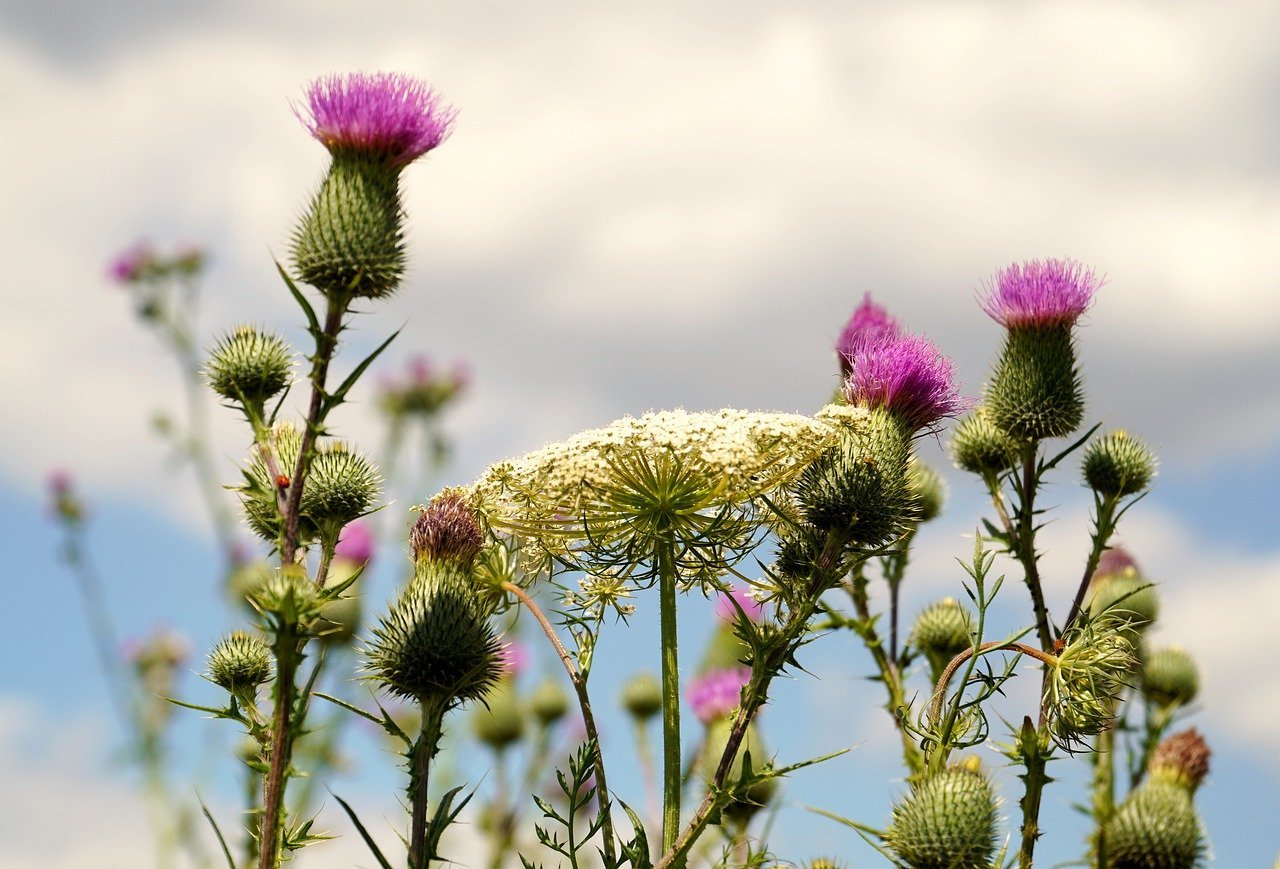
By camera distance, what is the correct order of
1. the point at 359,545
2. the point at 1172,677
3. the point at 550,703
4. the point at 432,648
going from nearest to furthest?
the point at 432,648
the point at 359,545
the point at 550,703
the point at 1172,677

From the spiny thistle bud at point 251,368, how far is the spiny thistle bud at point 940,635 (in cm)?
411

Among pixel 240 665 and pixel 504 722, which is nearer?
pixel 240 665

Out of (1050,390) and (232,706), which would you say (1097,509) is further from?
(232,706)

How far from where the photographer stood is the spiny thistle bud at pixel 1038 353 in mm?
7078

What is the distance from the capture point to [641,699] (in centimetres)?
1068

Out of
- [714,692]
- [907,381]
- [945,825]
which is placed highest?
[714,692]

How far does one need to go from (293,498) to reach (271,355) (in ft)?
5.07

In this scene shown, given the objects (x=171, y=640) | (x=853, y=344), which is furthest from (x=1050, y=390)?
(x=171, y=640)

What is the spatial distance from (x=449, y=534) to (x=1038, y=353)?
3.64m

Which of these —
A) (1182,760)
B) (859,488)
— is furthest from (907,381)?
(1182,760)

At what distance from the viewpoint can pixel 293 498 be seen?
4.49 meters

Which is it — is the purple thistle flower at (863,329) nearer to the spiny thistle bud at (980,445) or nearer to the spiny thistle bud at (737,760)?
the spiny thistle bud at (980,445)

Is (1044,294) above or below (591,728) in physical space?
above

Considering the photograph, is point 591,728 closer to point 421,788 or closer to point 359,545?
point 421,788
